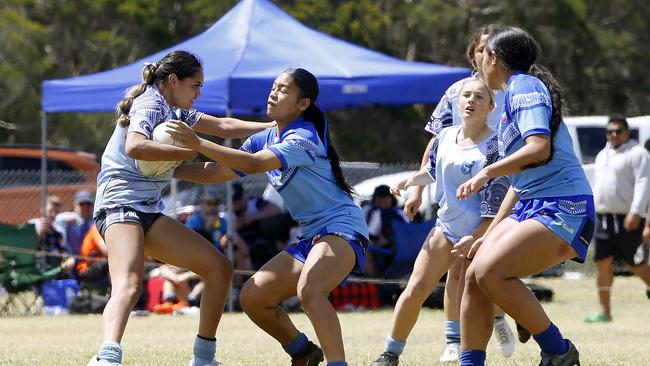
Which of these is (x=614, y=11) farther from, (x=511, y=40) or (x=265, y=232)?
(x=511, y=40)

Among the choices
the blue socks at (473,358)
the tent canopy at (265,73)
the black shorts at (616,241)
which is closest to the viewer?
the blue socks at (473,358)

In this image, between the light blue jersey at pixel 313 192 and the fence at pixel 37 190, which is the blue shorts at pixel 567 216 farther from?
the fence at pixel 37 190

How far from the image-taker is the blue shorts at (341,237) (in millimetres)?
6352

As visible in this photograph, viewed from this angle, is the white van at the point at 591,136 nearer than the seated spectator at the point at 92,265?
No

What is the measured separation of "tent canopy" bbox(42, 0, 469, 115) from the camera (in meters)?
13.1

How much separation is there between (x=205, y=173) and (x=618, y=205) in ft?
21.3

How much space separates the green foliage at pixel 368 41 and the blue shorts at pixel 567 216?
24.0 meters

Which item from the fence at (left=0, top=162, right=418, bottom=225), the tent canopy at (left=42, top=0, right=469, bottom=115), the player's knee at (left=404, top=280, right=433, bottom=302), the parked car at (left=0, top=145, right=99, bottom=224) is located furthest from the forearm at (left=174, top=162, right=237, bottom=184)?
the parked car at (left=0, top=145, right=99, bottom=224)

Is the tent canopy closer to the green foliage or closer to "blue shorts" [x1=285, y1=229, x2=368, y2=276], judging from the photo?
"blue shorts" [x1=285, y1=229, x2=368, y2=276]

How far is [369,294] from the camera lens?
13.5m

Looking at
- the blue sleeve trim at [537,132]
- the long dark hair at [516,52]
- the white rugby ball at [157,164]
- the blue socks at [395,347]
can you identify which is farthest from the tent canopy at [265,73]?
the blue sleeve trim at [537,132]

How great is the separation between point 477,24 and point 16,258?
2091 centimetres

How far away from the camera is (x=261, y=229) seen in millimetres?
14781

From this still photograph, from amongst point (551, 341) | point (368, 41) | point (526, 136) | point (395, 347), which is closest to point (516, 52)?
point (526, 136)
